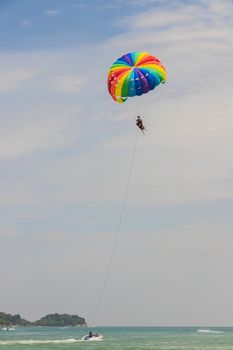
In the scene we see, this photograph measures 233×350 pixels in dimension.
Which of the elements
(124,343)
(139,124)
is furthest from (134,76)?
(124,343)

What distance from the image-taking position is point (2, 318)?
199750 millimetres

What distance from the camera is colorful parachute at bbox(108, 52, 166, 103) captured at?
1366 inches

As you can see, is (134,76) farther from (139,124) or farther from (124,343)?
(124,343)

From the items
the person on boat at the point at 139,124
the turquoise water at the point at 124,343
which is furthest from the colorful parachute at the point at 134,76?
the turquoise water at the point at 124,343

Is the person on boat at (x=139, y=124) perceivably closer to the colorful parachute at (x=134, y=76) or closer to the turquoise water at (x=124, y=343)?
the colorful parachute at (x=134, y=76)

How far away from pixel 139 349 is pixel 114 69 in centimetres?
2909

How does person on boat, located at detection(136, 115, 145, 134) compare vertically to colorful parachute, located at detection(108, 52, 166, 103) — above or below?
below

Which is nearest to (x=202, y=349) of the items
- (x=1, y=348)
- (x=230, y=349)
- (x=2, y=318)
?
(x=230, y=349)

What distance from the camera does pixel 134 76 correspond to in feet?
114

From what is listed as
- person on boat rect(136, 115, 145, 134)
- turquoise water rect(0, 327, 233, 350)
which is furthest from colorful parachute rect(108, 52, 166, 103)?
turquoise water rect(0, 327, 233, 350)

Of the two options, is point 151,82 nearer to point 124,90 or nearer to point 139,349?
point 124,90

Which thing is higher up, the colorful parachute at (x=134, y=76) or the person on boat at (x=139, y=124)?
the colorful parachute at (x=134, y=76)

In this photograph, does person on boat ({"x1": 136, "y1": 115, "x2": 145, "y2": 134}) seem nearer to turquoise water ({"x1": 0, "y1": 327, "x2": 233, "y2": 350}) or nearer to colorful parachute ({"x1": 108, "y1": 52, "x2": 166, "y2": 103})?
colorful parachute ({"x1": 108, "y1": 52, "x2": 166, "y2": 103})

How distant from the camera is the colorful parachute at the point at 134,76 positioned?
34.7 meters
